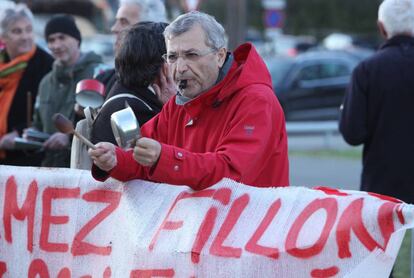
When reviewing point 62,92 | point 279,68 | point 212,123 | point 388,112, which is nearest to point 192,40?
point 212,123

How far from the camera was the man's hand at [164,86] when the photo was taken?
503cm

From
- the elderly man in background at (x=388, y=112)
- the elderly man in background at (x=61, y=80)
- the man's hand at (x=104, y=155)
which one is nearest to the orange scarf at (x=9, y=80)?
the elderly man in background at (x=61, y=80)

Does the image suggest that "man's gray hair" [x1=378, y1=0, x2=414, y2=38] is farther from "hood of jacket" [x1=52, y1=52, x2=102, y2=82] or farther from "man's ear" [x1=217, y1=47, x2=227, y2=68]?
"man's ear" [x1=217, y1=47, x2=227, y2=68]

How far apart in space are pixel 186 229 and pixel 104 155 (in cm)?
44

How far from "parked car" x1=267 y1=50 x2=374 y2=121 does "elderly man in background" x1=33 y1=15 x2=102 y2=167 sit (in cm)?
1360

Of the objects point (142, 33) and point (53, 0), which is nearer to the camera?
point (142, 33)

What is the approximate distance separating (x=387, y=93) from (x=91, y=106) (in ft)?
5.74

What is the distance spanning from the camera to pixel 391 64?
609 centimetres

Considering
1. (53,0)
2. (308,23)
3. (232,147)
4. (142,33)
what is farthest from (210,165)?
(308,23)

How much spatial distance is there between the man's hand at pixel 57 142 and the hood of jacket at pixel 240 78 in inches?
101

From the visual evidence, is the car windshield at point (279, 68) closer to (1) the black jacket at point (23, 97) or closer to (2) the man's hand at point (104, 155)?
(1) the black jacket at point (23, 97)

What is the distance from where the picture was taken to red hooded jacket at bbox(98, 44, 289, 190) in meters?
4.01

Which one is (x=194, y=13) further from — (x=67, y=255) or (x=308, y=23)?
(x=308, y=23)

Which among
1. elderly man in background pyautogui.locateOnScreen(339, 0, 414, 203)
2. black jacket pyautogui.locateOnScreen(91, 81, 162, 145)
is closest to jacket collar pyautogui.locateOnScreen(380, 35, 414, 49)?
elderly man in background pyautogui.locateOnScreen(339, 0, 414, 203)
